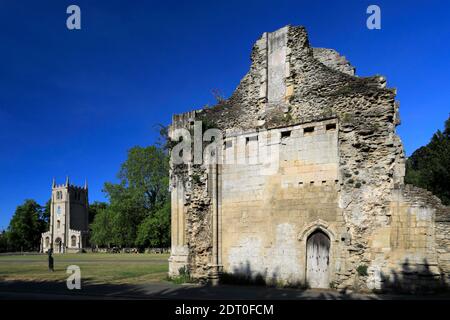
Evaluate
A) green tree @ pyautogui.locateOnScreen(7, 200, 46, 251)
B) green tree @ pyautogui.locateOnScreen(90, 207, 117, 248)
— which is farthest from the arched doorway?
green tree @ pyautogui.locateOnScreen(7, 200, 46, 251)

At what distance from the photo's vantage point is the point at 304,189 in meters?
15.3

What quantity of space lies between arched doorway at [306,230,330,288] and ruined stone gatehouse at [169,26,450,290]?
0.11 ft

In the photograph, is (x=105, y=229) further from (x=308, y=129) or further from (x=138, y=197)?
(x=308, y=129)

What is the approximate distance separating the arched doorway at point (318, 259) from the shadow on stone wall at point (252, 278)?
393 millimetres

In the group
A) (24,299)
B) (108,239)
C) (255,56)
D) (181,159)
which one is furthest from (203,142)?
(108,239)

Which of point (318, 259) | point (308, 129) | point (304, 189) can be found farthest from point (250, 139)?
point (318, 259)

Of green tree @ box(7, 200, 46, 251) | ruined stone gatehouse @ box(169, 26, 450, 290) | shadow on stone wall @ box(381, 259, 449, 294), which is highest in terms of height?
ruined stone gatehouse @ box(169, 26, 450, 290)

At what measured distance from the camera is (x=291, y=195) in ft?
51.1

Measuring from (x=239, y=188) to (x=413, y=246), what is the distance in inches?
261

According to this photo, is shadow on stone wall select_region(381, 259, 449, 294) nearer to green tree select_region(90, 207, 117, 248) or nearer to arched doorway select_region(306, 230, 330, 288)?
arched doorway select_region(306, 230, 330, 288)

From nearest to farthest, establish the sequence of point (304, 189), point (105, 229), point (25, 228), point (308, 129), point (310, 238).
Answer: point (310, 238)
point (304, 189)
point (308, 129)
point (105, 229)
point (25, 228)

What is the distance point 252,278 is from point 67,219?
3463 inches

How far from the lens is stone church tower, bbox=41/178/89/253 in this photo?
91312 millimetres

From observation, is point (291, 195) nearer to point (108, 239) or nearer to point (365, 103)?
point (365, 103)
